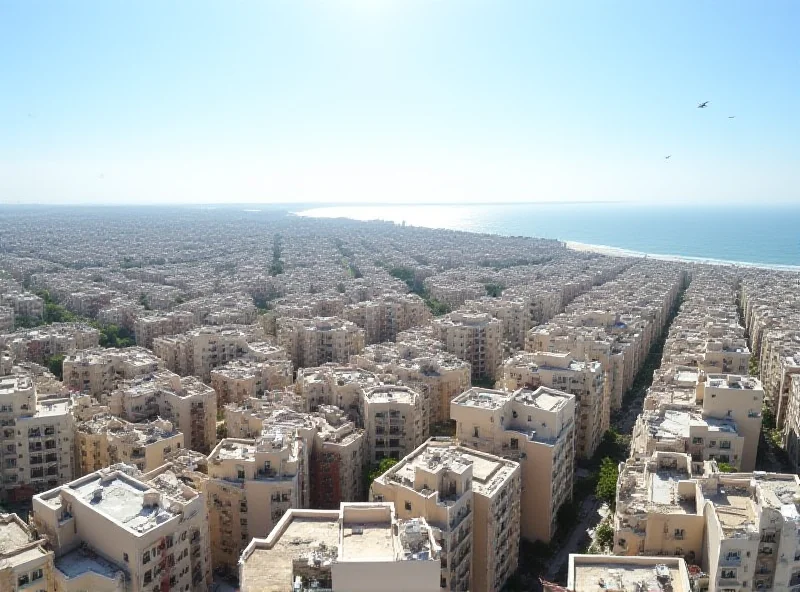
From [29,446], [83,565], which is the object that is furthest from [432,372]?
[83,565]

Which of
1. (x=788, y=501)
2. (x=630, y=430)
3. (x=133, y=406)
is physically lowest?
(x=630, y=430)

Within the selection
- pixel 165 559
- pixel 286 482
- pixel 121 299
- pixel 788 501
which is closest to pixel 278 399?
pixel 286 482

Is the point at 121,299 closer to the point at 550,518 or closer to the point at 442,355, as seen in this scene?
the point at 442,355

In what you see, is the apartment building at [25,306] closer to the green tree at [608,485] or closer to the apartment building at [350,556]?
the apartment building at [350,556]

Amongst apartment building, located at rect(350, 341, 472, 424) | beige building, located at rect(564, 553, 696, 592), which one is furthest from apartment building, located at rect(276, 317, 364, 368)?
beige building, located at rect(564, 553, 696, 592)

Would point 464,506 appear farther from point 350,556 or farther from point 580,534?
point 580,534

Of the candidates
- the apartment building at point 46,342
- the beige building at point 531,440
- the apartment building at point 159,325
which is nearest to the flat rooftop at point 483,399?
the beige building at point 531,440
